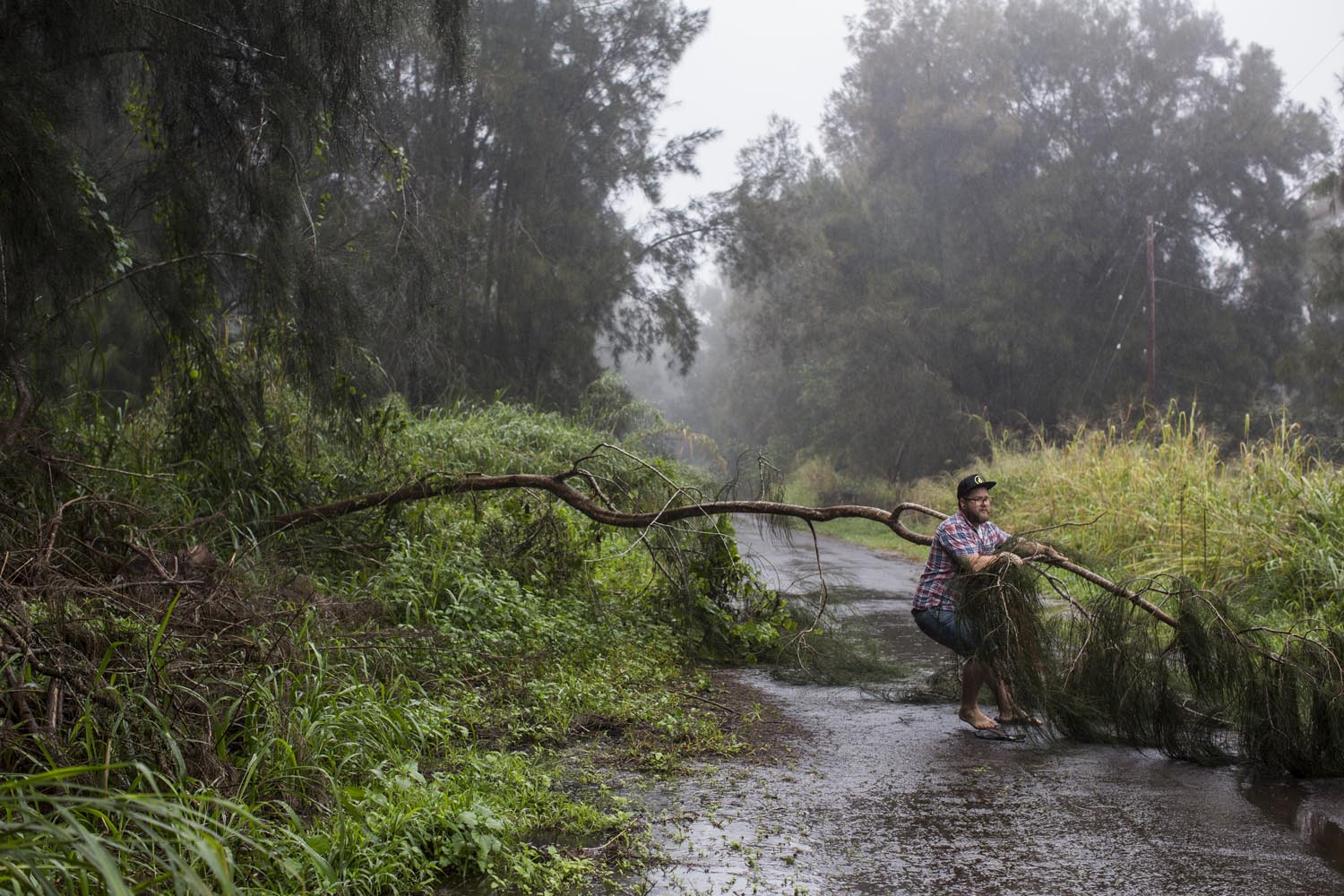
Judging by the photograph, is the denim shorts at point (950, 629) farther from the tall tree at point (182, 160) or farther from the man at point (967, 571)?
the tall tree at point (182, 160)

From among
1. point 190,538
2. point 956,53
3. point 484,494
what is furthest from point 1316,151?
point 190,538

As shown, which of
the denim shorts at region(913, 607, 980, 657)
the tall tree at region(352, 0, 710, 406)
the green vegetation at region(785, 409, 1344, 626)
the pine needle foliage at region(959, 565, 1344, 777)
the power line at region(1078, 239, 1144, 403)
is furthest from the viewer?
the power line at region(1078, 239, 1144, 403)

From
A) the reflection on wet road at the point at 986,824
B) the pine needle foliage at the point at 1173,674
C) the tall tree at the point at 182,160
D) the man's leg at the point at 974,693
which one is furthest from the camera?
the tall tree at the point at 182,160

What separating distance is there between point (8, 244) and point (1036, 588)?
6483 mm

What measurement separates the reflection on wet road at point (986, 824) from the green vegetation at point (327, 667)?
0.47 m

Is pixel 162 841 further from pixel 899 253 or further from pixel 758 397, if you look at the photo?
pixel 758 397

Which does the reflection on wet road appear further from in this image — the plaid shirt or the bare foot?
the plaid shirt

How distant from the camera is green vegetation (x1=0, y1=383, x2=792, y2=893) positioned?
3725 mm

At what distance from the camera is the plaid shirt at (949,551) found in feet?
22.0

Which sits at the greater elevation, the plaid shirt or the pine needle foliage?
the plaid shirt

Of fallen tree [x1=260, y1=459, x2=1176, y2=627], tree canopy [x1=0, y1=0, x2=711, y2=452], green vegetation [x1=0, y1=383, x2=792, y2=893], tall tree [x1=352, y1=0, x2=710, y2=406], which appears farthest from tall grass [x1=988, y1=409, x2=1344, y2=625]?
→ tall tree [x1=352, y1=0, x2=710, y2=406]

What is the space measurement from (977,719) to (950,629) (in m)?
0.56

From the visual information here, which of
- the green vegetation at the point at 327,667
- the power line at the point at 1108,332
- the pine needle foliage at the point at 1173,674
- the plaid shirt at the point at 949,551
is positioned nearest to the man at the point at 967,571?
the plaid shirt at the point at 949,551

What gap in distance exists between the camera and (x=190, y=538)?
23.7 feet
